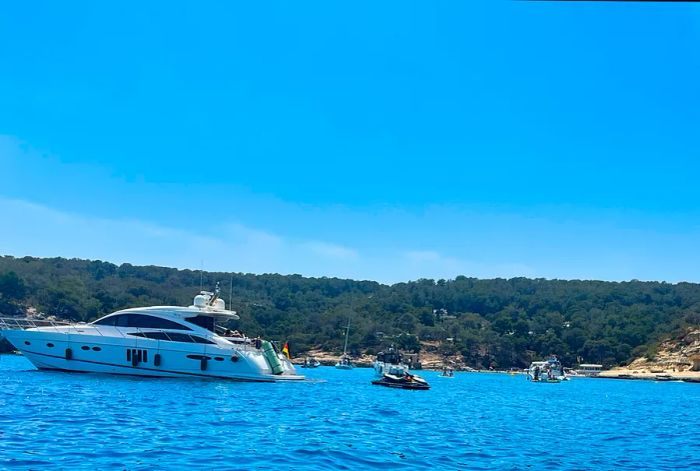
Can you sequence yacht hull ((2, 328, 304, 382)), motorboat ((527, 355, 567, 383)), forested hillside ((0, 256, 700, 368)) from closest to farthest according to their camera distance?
1. yacht hull ((2, 328, 304, 382))
2. motorboat ((527, 355, 567, 383))
3. forested hillside ((0, 256, 700, 368))

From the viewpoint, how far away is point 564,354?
16275 centimetres

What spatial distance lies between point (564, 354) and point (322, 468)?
153m

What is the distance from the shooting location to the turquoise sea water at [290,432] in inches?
795

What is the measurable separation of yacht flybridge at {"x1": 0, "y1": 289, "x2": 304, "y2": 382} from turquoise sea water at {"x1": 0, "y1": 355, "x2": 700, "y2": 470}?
5.29 meters

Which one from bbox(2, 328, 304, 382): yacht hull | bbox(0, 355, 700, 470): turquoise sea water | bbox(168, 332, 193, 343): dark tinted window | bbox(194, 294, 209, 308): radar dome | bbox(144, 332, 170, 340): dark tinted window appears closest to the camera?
bbox(0, 355, 700, 470): turquoise sea water

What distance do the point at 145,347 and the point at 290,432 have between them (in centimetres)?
2716

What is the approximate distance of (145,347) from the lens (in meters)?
50.9

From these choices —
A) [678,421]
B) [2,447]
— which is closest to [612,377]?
[678,421]

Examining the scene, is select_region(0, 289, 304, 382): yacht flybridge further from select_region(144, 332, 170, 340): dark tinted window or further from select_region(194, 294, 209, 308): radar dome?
select_region(194, 294, 209, 308): radar dome

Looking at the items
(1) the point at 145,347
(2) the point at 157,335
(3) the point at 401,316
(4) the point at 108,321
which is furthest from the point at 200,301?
(3) the point at 401,316

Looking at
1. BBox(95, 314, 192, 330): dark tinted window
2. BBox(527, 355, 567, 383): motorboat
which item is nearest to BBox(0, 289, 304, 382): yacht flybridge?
BBox(95, 314, 192, 330): dark tinted window

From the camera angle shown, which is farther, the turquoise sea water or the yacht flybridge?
the yacht flybridge

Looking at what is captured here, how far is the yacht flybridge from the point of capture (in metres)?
50.9

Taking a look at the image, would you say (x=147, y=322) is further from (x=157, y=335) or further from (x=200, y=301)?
(x=200, y=301)
